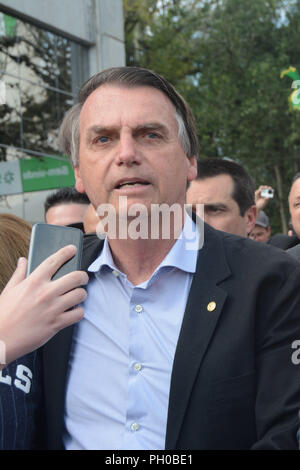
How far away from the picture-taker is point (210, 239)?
2.29 metres

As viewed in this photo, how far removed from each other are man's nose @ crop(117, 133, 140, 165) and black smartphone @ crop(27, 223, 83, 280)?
1.31 ft

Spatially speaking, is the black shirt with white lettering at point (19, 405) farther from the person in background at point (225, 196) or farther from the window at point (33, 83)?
the window at point (33, 83)

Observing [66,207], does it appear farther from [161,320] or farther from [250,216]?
[161,320]

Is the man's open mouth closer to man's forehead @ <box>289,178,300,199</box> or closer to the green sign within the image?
man's forehead @ <box>289,178,300,199</box>

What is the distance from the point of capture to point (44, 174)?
12719mm

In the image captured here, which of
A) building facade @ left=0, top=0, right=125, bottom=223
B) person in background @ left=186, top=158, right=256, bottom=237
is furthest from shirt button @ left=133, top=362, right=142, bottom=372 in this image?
building facade @ left=0, top=0, right=125, bottom=223

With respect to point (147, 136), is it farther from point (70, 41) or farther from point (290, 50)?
point (290, 50)

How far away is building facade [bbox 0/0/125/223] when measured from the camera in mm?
11867

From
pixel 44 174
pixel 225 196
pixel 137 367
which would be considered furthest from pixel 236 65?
pixel 137 367

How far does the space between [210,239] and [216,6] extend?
64.5 feet

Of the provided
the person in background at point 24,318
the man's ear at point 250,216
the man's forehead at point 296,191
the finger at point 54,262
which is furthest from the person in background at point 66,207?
the finger at point 54,262

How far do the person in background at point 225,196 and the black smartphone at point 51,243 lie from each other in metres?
2.45

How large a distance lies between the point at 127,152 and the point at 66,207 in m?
3.22
